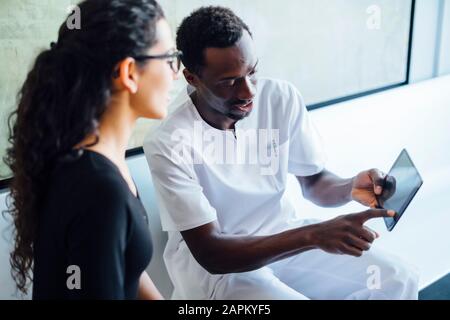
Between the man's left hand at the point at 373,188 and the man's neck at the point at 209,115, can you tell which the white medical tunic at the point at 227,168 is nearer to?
the man's neck at the point at 209,115

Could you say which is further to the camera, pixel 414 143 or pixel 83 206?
pixel 414 143

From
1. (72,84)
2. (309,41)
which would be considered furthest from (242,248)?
(309,41)

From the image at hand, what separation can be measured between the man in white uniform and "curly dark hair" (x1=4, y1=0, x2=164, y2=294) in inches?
13.2

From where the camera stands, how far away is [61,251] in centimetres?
84

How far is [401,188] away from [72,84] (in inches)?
29.0

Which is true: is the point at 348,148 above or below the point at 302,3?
below

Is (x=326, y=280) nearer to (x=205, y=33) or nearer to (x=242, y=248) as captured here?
(x=242, y=248)

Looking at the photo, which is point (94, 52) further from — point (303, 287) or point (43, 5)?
point (303, 287)

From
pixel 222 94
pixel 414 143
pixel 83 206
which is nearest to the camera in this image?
pixel 83 206

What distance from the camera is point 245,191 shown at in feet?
4.23

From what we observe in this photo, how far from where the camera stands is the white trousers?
123 centimetres

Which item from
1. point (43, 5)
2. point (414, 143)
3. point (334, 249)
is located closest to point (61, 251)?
point (334, 249)

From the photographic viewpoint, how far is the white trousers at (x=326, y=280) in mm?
1231
